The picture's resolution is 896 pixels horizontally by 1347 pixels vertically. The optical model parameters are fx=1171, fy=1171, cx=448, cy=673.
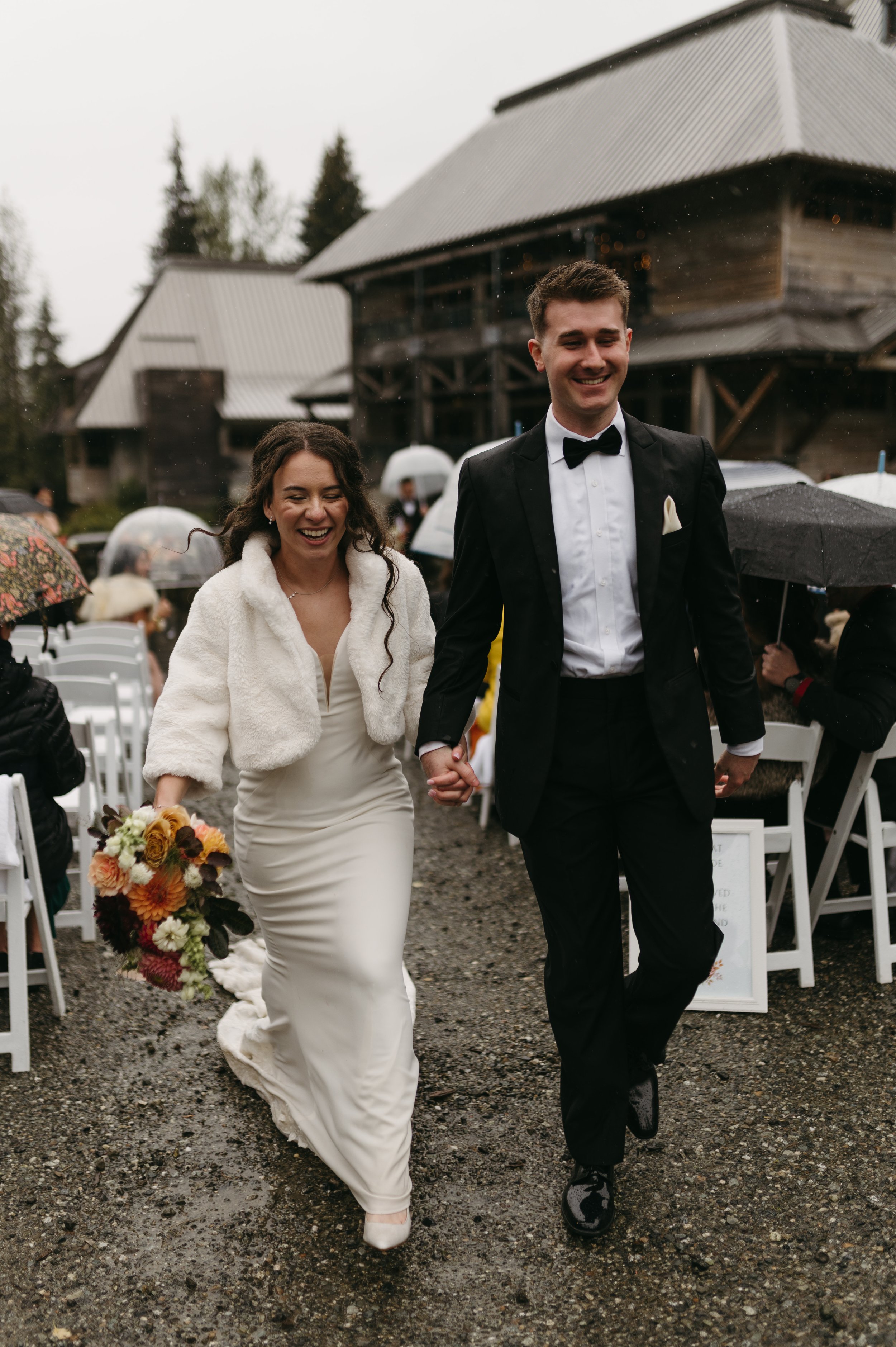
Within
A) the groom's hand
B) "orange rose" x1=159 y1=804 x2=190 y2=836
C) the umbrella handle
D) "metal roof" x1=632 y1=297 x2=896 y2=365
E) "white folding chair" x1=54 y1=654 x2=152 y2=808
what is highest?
"metal roof" x1=632 y1=297 x2=896 y2=365

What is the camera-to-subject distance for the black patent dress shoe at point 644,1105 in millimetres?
3131

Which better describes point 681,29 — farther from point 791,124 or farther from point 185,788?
point 185,788

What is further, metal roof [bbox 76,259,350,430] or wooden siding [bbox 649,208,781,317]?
metal roof [bbox 76,259,350,430]

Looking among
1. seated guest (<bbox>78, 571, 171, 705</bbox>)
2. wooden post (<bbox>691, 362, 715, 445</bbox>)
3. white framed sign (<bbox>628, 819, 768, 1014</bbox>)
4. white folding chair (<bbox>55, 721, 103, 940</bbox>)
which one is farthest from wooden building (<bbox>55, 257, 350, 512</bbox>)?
white framed sign (<bbox>628, 819, 768, 1014</bbox>)

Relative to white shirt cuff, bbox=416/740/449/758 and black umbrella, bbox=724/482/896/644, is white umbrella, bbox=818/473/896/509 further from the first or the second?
white shirt cuff, bbox=416/740/449/758

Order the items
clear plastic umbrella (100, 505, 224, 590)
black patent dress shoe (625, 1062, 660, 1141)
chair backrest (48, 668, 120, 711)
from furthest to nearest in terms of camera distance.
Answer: clear plastic umbrella (100, 505, 224, 590) → chair backrest (48, 668, 120, 711) → black patent dress shoe (625, 1062, 660, 1141)

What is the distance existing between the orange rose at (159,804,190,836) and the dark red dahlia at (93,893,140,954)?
0.20m

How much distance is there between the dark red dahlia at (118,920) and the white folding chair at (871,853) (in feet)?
9.31

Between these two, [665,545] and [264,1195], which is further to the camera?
[264,1195]

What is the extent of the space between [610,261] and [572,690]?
21.8m

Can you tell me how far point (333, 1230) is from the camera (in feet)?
9.85

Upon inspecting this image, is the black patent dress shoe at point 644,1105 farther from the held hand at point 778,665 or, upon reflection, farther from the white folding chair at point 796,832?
the held hand at point 778,665

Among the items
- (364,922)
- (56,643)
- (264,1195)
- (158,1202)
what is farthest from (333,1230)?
(56,643)

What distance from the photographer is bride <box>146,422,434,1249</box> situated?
3.02 metres
